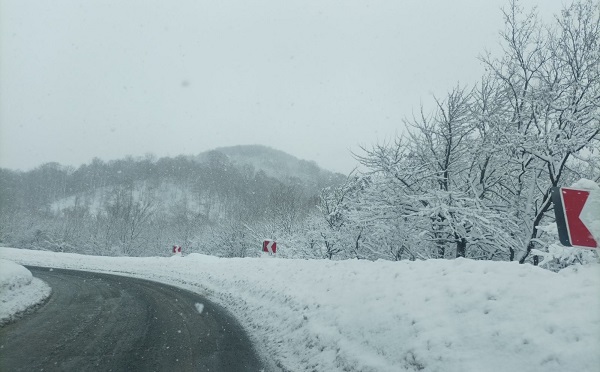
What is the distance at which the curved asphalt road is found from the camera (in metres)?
5.28

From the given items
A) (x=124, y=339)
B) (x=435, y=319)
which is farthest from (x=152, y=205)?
(x=435, y=319)

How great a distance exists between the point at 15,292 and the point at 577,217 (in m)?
11.7

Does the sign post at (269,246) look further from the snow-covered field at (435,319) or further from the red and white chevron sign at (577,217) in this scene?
the red and white chevron sign at (577,217)

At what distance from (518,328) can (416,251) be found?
11739mm

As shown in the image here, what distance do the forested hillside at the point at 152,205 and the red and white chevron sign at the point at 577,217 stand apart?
23.0 metres

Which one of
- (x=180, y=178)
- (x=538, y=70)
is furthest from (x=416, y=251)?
(x=180, y=178)

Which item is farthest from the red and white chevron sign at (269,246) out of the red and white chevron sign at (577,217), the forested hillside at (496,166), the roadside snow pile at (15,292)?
the red and white chevron sign at (577,217)

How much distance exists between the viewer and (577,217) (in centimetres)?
380

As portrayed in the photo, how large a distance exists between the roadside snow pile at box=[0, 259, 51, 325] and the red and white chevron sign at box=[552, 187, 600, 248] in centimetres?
909

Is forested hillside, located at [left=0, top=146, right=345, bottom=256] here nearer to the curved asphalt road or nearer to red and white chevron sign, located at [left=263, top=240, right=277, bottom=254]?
red and white chevron sign, located at [left=263, top=240, right=277, bottom=254]

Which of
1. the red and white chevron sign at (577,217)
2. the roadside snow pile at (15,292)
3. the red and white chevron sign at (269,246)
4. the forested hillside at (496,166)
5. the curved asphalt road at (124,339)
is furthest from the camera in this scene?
the red and white chevron sign at (269,246)

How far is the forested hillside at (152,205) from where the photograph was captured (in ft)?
165

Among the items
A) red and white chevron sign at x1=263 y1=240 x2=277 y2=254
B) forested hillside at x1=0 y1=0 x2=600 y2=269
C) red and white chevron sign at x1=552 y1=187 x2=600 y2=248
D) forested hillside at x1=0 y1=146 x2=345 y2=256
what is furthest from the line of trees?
forested hillside at x1=0 y1=146 x2=345 y2=256

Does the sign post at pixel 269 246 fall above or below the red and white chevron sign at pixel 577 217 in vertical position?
below
